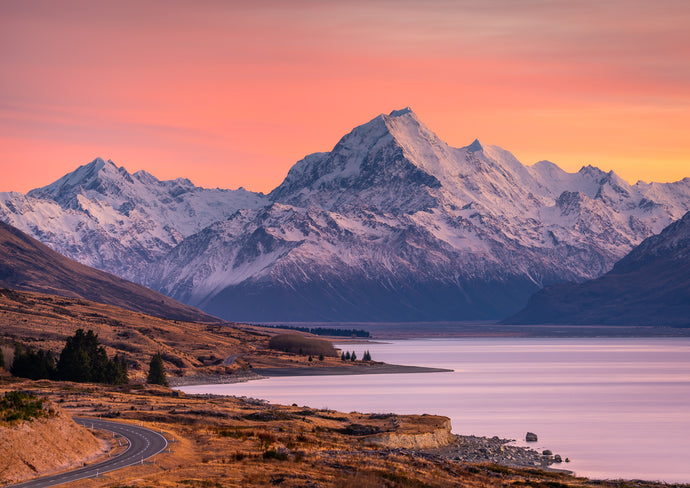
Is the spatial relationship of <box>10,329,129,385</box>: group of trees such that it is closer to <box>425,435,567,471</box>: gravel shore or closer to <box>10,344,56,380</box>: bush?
A: <box>10,344,56,380</box>: bush

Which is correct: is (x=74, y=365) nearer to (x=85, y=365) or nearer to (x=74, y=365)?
(x=74, y=365)

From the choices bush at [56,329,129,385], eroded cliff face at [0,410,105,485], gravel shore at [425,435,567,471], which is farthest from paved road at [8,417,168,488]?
bush at [56,329,129,385]

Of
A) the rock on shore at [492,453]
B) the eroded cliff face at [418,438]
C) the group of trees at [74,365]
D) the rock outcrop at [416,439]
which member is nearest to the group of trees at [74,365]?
the group of trees at [74,365]

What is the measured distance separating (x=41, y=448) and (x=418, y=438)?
50489 millimetres

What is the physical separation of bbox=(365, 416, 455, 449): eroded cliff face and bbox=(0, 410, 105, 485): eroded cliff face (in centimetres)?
3276

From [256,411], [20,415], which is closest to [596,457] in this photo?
[256,411]

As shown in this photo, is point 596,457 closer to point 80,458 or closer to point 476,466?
point 476,466

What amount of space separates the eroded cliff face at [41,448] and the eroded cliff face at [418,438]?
32.8 m

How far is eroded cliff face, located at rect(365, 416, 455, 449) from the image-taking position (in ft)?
310

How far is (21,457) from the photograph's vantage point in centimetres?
5547

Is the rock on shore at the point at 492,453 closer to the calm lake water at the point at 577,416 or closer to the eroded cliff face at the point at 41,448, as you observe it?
the calm lake water at the point at 577,416

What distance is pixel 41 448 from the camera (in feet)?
189

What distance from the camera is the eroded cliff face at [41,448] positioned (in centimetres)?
5447

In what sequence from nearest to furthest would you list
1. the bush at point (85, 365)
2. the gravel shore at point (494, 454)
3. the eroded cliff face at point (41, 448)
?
the eroded cliff face at point (41, 448) → the gravel shore at point (494, 454) → the bush at point (85, 365)
